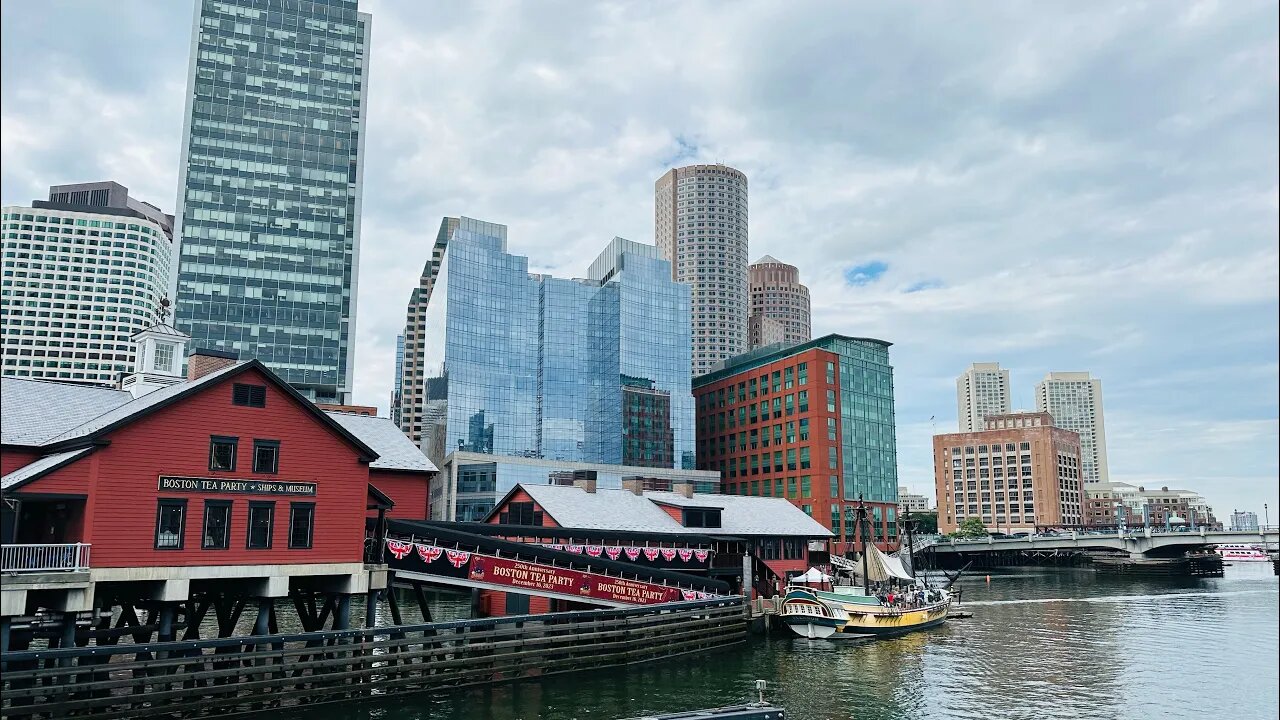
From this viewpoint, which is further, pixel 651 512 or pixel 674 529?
pixel 651 512

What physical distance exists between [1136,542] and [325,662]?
12613cm

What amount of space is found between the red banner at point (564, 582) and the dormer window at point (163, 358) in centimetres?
2037

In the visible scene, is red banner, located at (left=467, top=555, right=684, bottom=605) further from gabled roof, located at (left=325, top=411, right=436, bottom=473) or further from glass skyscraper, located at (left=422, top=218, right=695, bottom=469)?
glass skyscraper, located at (left=422, top=218, right=695, bottom=469)

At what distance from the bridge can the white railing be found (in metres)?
109

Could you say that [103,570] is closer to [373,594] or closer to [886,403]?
[373,594]

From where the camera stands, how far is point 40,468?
107ft

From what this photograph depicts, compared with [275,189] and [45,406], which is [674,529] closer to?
[45,406]

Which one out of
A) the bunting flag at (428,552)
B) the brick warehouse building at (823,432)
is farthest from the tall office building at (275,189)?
the bunting flag at (428,552)

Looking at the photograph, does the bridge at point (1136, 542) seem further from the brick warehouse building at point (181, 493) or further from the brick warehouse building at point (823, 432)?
the brick warehouse building at point (181, 493)

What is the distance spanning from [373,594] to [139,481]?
37.0 ft

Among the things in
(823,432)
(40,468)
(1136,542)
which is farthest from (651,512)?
(1136,542)

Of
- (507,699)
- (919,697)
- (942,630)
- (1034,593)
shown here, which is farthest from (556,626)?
(1034,593)

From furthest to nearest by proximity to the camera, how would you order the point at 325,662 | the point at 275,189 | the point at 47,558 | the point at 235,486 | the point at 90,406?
the point at 275,189 < the point at 90,406 < the point at 235,486 < the point at 325,662 < the point at 47,558

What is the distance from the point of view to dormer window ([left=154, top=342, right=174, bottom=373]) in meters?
48.2
